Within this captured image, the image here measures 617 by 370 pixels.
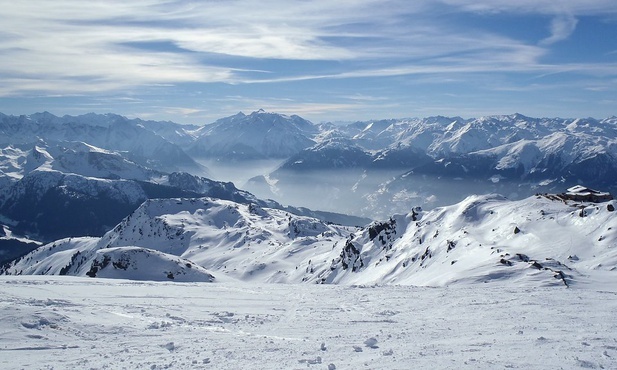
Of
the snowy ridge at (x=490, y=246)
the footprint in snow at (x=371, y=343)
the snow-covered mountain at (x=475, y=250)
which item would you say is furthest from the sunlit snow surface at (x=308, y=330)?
the snow-covered mountain at (x=475, y=250)

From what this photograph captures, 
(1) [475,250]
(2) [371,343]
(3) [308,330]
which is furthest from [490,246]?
(2) [371,343]

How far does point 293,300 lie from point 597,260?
108 ft

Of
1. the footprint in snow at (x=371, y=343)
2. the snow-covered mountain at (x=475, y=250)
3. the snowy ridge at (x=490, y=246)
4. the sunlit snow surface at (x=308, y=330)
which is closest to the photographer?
the sunlit snow surface at (x=308, y=330)

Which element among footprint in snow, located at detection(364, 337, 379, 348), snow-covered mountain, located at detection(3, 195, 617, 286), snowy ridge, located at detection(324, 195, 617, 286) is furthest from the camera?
snow-covered mountain, located at detection(3, 195, 617, 286)

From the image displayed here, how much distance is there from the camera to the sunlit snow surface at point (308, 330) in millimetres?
17750

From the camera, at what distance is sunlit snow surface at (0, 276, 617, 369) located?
58.2 feet

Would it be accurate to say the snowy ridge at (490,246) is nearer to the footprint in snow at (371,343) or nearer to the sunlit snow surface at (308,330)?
the sunlit snow surface at (308,330)

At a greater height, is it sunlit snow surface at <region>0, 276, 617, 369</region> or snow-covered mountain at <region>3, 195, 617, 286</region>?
sunlit snow surface at <region>0, 276, 617, 369</region>

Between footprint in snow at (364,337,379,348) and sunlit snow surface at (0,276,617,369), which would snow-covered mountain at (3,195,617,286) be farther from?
footprint in snow at (364,337,379,348)

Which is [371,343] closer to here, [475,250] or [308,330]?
[308,330]

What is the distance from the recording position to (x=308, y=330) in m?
23.5

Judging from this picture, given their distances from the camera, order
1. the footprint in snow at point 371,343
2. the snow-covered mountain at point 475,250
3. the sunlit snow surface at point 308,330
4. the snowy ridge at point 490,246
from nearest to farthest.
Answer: the sunlit snow surface at point 308,330 → the footprint in snow at point 371,343 → the snowy ridge at point 490,246 → the snow-covered mountain at point 475,250

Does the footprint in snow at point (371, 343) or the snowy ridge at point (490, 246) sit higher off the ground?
the footprint in snow at point (371, 343)

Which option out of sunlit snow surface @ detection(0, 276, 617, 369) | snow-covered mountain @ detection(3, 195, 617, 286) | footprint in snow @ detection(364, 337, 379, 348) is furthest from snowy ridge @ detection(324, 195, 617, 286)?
footprint in snow @ detection(364, 337, 379, 348)
